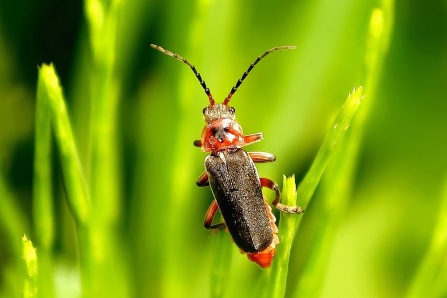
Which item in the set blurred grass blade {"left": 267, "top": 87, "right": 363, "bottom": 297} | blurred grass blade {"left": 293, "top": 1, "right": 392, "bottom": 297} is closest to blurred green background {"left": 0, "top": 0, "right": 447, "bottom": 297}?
blurred grass blade {"left": 293, "top": 1, "right": 392, "bottom": 297}

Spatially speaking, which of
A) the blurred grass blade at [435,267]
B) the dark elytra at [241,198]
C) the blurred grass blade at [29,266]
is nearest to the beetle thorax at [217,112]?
the dark elytra at [241,198]

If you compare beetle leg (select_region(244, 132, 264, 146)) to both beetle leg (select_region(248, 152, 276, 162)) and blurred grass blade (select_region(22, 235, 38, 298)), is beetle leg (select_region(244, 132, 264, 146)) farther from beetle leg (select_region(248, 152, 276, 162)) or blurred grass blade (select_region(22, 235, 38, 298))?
blurred grass blade (select_region(22, 235, 38, 298))

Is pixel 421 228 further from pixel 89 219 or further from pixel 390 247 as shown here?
pixel 89 219

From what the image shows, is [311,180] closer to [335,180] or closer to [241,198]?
[335,180]

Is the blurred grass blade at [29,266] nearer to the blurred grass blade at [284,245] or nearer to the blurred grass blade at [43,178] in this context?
the blurred grass blade at [43,178]

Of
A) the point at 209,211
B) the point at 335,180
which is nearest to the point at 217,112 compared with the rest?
the point at 209,211

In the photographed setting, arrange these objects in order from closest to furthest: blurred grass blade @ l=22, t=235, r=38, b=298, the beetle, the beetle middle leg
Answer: blurred grass blade @ l=22, t=235, r=38, b=298 < the beetle < the beetle middle leg
